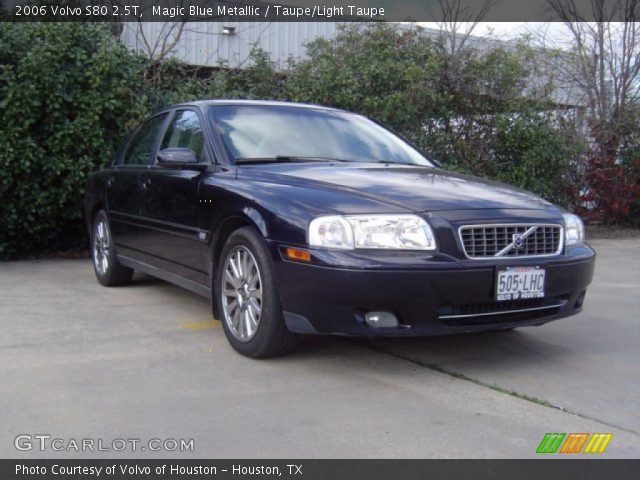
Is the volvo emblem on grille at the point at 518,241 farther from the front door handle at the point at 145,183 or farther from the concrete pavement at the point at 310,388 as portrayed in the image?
the front door handle at the point at 145,183

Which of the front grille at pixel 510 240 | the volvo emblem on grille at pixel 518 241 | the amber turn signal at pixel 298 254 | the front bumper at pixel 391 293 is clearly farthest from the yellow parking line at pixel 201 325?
the volvo emblem on grille at pixel 518 241

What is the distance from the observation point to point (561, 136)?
37.3ft

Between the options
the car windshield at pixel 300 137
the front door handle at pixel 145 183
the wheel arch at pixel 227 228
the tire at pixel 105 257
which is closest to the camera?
the wheel arch at pixel 227 228

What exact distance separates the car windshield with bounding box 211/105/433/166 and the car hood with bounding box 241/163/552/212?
0.25 metres

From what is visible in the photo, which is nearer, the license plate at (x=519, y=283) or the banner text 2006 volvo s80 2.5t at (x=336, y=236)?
the banner text 2006 volvo s80 2.5t at (x=336, y=236)

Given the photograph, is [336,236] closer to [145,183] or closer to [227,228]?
[227,228]

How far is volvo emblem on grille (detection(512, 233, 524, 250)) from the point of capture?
427 centimetres

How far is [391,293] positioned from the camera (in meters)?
3.93

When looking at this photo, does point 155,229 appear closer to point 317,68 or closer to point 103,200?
point 103,200

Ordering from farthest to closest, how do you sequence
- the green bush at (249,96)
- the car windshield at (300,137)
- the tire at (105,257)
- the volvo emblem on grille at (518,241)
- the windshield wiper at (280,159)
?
the green bush at (249,96) < the tire at (105,257) < the car windshield at (300,137) < the windshield wiper at (280,159) < the volvo emblem on grille at (518,241)

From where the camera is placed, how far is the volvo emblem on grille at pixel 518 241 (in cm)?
427

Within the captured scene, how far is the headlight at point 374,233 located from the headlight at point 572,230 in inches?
45.3

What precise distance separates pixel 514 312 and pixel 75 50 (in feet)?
18.8
